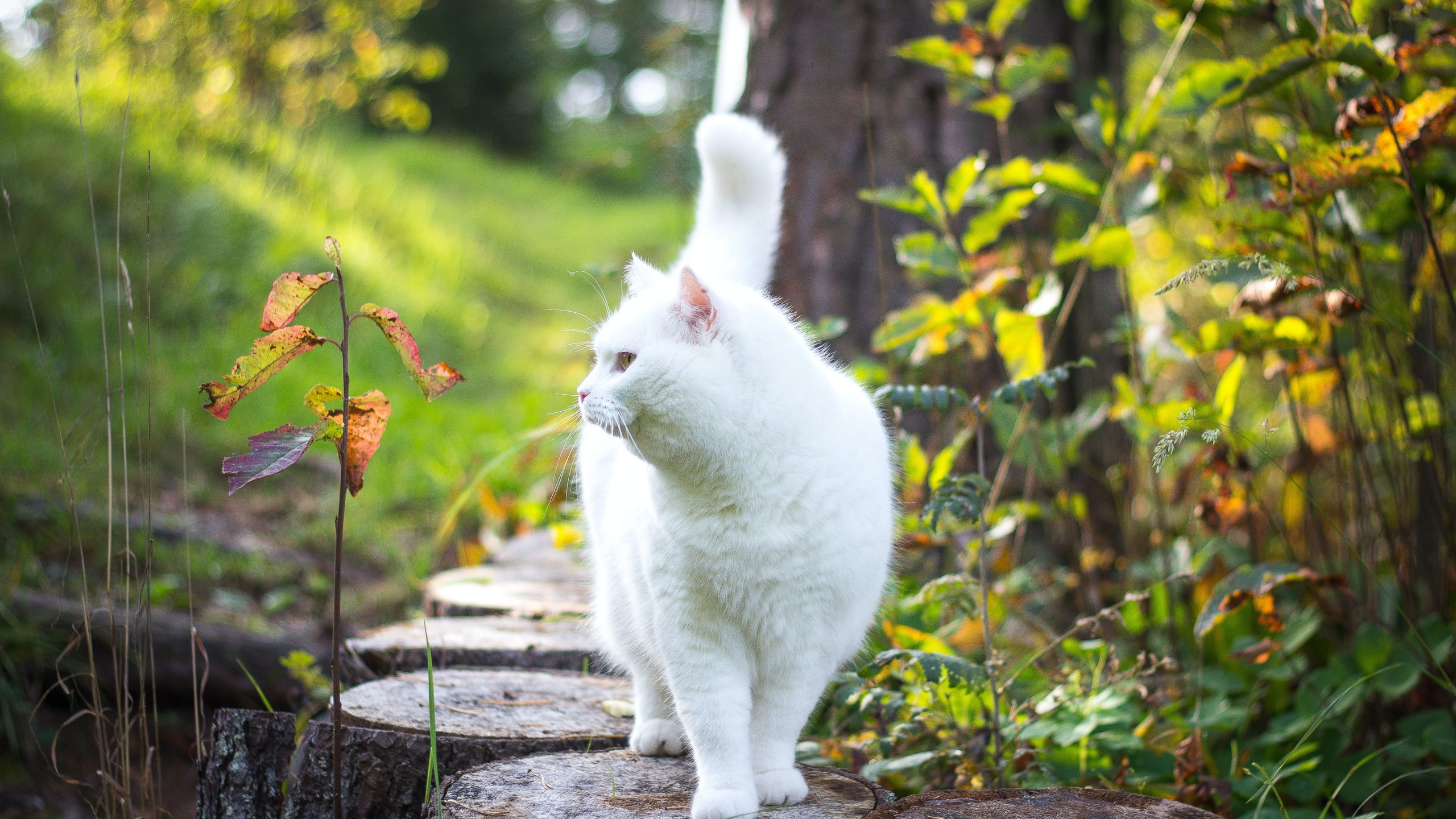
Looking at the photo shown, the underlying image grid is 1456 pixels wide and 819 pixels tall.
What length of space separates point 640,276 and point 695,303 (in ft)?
0.80

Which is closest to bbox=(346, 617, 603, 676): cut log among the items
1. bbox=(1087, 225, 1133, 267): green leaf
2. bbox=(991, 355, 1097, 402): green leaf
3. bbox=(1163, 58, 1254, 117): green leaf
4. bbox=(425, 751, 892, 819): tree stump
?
bbox=(425, 751, 892, 819): tree stump

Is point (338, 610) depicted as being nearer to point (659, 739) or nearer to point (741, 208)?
point (659, 739)

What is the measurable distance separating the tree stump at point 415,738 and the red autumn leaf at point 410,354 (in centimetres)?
59

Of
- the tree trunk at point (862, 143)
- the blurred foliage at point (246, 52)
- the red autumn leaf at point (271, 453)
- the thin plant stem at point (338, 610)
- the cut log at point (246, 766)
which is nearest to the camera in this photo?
the red autumn leaf at point (271, 453)

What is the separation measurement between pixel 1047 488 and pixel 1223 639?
0.68 m

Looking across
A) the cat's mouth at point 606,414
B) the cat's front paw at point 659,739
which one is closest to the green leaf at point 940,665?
the cat's front paw at point 659,739

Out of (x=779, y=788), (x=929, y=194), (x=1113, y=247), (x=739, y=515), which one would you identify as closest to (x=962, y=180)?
(x=929, y=194)

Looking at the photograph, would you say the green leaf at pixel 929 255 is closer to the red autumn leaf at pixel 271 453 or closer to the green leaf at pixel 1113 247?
the green leaf at pixel 1113 247

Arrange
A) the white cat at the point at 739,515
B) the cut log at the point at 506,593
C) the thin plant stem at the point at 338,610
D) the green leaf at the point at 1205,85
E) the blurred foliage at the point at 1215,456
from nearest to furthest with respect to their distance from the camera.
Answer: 1. the thin plant stem at the point at 338,610
2. the white cat at the point at 739,515
3. the blurred foliage at the point at 1215,456
4. the green leaf at the point at 1205,85
5. the cut log at the point at 506,593

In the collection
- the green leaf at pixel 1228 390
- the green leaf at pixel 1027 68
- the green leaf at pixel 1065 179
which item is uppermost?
the green leaf at pixel 1027 68

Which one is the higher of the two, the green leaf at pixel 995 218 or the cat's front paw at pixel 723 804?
the green leaf at pixel 995 218

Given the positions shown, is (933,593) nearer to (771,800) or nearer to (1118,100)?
(771,800)

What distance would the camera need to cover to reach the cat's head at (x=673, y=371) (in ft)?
4.56

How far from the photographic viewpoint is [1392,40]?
173 centimetres
